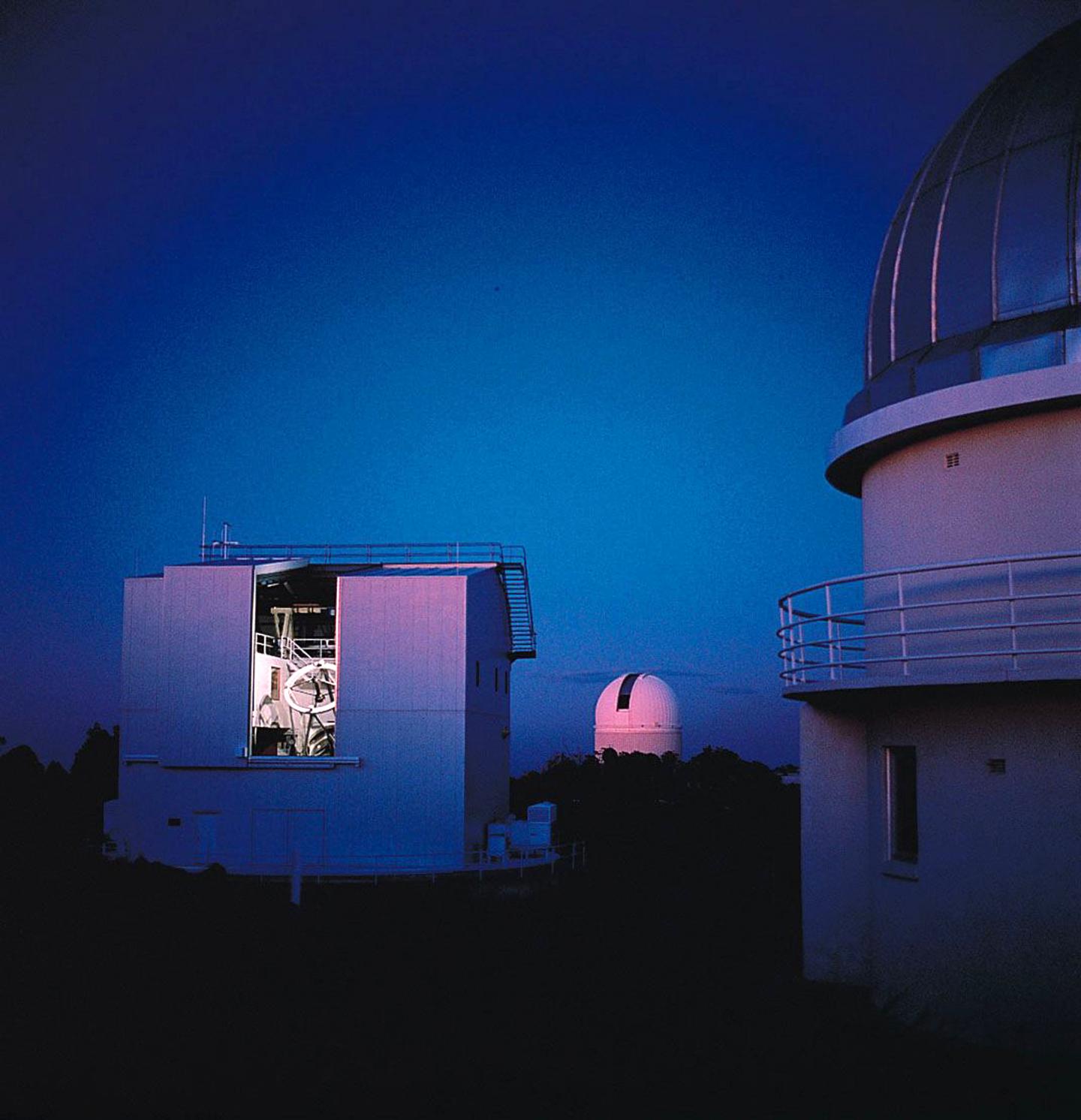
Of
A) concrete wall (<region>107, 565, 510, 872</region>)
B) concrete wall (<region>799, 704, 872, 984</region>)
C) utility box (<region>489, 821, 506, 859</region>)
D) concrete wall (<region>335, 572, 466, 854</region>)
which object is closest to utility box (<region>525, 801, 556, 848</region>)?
utility box (<region>489, 821, 506, 859</region>)

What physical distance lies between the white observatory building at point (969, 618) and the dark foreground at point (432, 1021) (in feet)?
2.88

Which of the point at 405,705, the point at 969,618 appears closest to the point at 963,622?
the point at 969,618

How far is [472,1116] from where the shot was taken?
25.5 ft

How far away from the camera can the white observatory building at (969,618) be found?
9.71 m

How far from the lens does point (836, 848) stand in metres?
12.2

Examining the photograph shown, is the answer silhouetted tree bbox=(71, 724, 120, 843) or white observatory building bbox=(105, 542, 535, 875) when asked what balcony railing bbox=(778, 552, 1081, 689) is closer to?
white observatory building bbox=(105, 542, 535, 875)

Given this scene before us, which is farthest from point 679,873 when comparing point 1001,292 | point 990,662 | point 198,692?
point 1001,292

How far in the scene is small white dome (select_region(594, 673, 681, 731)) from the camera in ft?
166

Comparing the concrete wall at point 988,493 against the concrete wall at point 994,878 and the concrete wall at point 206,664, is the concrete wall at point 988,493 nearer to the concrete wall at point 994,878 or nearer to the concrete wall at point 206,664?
the concrete wall at point 994,878

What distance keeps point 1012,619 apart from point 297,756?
63.0 feet

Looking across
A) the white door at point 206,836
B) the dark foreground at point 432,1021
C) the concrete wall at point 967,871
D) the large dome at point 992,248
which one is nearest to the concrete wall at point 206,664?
the white door at point 206,836

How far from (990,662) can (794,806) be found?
24140mm

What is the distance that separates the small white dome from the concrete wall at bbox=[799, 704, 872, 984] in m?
38.1

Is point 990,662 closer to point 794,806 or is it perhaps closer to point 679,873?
point 679,873
